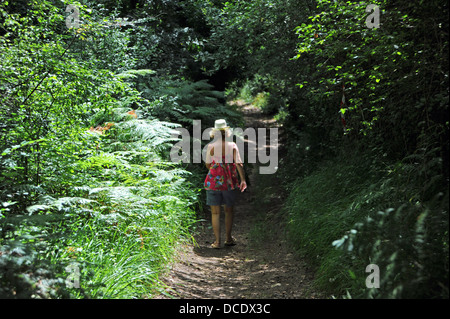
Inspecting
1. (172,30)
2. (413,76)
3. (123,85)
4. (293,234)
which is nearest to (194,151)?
(123,85)

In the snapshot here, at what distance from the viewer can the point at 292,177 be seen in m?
10.2

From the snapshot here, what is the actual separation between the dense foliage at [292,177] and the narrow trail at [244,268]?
0.27 m

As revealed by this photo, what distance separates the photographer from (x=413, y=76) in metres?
4.52

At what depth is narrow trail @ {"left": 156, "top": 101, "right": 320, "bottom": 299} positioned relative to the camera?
5.14m

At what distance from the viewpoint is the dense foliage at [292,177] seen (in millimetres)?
3691
